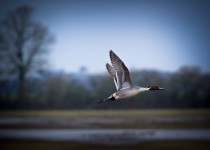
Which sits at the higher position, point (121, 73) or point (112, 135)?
point (121, 73)

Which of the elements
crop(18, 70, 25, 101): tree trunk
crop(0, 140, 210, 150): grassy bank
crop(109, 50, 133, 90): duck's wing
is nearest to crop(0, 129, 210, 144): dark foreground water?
crop(0, 140, 210, 150): grassy bank

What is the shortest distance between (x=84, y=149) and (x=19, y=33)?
28.7ft

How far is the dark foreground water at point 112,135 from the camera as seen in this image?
928cm

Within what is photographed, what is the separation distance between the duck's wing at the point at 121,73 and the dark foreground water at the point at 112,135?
22.8ft

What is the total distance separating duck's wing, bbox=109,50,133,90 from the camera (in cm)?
200

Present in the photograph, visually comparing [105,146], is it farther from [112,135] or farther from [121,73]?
[121,73]

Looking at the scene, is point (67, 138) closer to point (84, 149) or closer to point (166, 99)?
point (84, 149)

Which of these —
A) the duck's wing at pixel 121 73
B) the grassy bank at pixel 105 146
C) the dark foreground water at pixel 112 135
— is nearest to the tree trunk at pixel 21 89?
the dark foreground water at pixel 112 135

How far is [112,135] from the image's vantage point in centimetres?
1000

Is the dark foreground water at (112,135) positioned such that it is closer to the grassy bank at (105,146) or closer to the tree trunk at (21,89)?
the grassy bank at (105,146)

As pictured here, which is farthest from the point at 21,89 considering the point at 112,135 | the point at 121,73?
the point at 121,73

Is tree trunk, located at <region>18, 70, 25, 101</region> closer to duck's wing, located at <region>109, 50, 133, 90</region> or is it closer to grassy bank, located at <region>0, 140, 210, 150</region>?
grassy bank, located at <region>0, 140, 210, 150</region>

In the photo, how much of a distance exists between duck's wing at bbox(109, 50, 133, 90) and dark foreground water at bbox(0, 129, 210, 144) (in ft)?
22.8

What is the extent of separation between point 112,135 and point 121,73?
8008 millimetres
